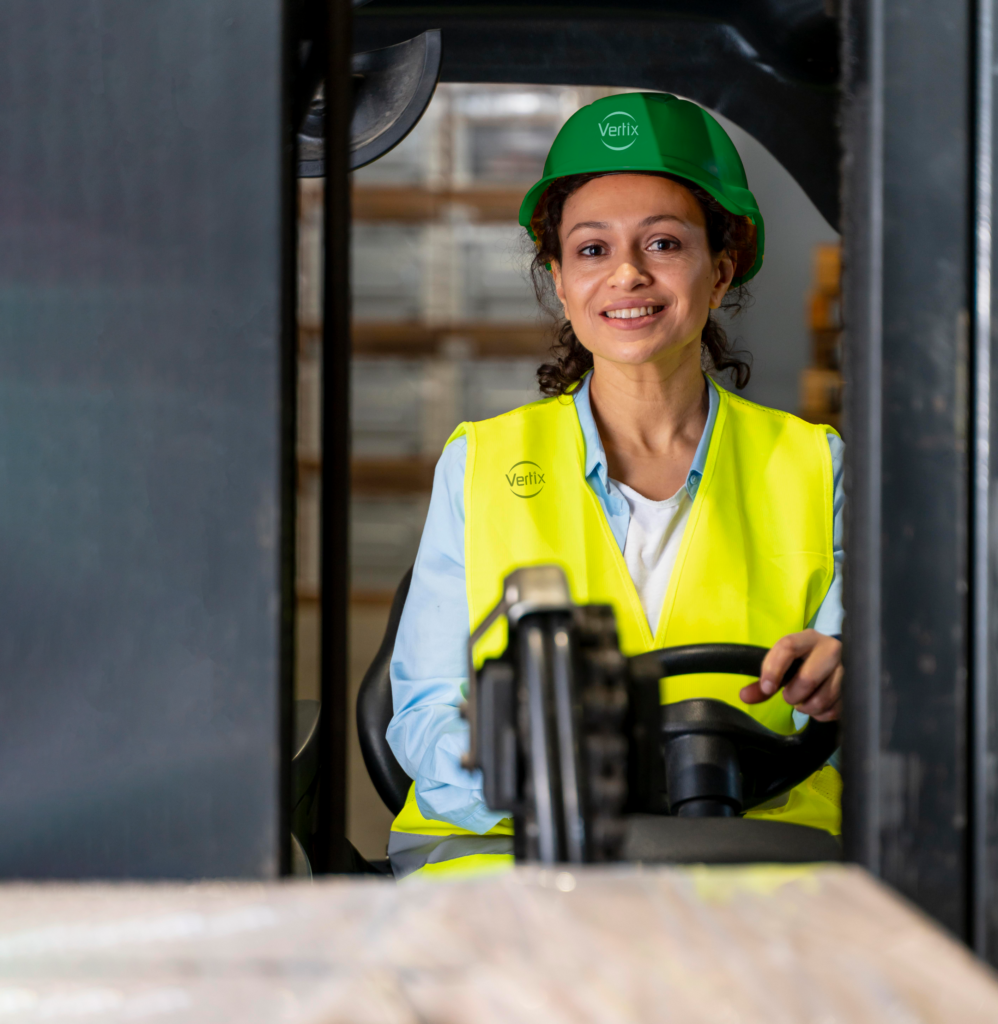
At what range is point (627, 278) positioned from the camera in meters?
1.49

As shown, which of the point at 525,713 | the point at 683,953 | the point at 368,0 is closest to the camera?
the point at 683,953

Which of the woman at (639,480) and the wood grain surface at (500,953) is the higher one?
the woman at (639,480)

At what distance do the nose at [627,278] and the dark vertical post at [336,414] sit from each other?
765 millimetres

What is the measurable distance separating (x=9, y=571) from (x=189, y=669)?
141 millimetres

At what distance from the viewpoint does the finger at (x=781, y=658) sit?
97cm

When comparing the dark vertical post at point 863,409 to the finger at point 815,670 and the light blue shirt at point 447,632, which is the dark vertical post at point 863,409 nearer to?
the finger at point 815,670

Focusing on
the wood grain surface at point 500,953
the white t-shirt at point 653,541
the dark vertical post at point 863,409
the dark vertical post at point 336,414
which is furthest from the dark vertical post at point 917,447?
the white t-shirt at point 653,541

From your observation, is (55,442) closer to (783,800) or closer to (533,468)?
(533,468)

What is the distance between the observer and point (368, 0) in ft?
4.12

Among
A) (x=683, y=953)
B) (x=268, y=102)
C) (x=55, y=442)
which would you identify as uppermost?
(x=268, y=102)

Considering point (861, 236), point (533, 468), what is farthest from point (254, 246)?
point (533, 468)

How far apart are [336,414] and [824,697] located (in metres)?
0.57

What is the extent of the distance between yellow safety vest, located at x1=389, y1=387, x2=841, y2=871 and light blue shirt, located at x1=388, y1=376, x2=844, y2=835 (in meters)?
0.02

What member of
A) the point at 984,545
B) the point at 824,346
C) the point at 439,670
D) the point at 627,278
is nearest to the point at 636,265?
the point at 627,278
